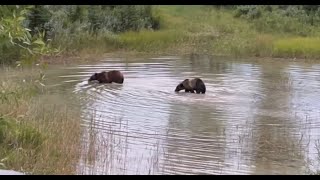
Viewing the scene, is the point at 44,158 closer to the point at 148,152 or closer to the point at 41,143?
the point at 41,143

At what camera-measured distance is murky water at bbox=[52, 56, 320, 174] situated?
21.7 ft

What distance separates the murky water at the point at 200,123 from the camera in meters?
6.61

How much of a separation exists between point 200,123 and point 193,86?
3277 millimetres

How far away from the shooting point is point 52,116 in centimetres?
863

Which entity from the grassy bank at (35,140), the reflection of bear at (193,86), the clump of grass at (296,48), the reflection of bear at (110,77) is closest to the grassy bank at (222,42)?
the clump of grass at (296,48)

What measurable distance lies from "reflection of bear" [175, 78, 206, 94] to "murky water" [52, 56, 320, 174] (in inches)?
7.2

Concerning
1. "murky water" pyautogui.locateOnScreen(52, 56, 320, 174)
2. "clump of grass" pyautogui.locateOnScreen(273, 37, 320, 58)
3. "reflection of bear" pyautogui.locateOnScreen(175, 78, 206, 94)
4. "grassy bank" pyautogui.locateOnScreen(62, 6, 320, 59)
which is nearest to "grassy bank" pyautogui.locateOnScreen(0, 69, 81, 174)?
A: "murky water" pyautogui.locateOnScreen(52, 56, 320, 174)

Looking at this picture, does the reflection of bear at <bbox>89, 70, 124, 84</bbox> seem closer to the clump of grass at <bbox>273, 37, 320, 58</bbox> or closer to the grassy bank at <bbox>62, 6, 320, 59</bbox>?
the grassy bank at <bbox>62, 6, 320, 59</bbox>

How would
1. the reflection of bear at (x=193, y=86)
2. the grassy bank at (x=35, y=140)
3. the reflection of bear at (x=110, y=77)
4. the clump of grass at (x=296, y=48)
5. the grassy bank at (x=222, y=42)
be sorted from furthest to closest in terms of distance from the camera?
the grassy bank at (x=222, y=42) < the clump of grass at (x=296, y=48) < the reflection of bear at (x=110, y=77) < the reflection of bear at (x=193, y=86) < the grassy bank at (x=35, y=140)

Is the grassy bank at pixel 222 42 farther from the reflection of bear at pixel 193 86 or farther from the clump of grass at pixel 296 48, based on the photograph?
the reflection of bear at pixel 193 86

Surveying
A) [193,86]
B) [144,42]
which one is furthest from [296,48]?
[193,86]

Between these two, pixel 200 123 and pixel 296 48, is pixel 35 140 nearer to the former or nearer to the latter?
pixel 200 123

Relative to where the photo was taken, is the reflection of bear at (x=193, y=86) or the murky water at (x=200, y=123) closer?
the murky water at (x=200, y=123)

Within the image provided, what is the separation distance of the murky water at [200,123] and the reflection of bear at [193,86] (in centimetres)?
18
